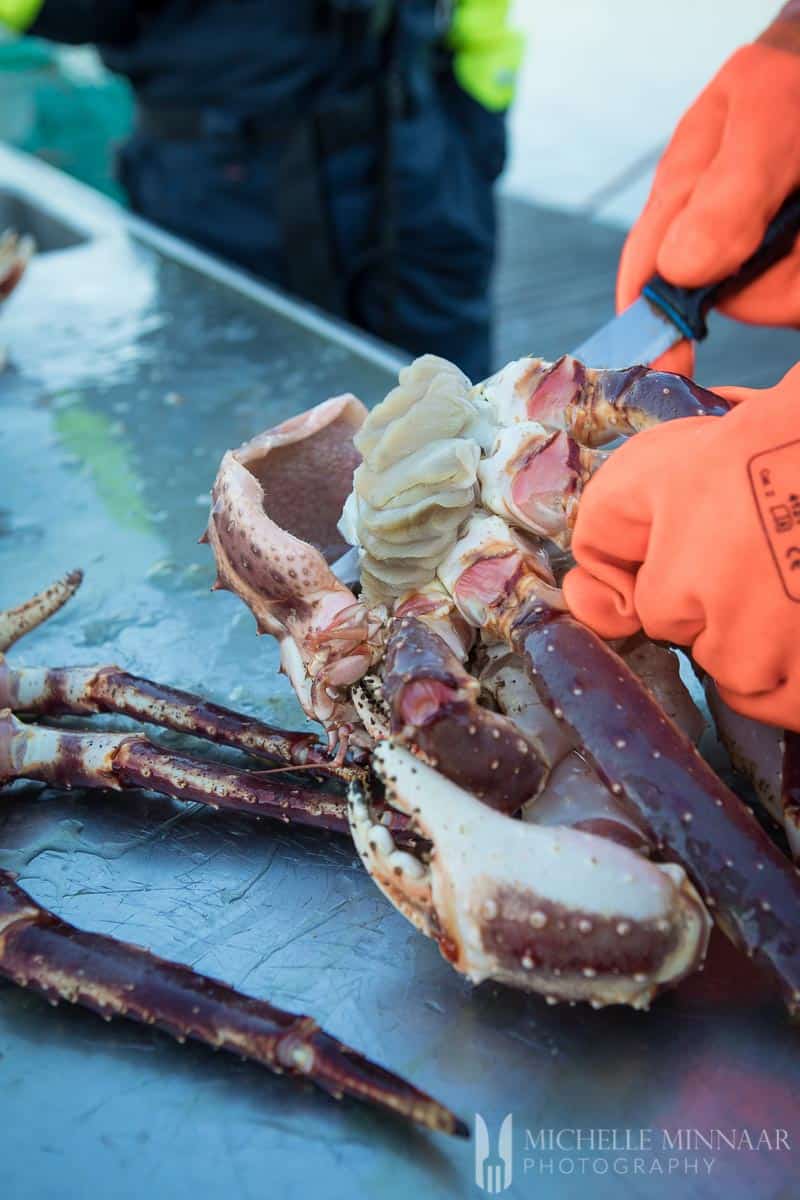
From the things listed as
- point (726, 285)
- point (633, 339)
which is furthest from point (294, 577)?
point (726, 285)

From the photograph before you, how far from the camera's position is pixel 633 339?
1963 mm

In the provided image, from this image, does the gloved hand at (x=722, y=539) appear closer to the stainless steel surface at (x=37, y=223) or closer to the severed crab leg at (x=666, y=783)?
the severed crab leg at (x=666, y=783)

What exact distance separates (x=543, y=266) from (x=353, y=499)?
4.86 meters

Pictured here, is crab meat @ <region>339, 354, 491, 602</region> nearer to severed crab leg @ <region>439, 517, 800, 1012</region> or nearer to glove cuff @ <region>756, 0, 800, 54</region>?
severed crab leg @ <region>439, 517, 800, 1012</region>

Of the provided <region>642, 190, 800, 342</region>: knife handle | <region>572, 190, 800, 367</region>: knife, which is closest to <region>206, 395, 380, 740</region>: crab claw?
<region>572, 190, 800, 367</region>: knife

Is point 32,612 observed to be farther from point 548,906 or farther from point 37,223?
point 37,223

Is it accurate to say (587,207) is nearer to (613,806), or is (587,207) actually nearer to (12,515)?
(12,515)

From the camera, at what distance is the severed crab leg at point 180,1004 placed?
1179mm

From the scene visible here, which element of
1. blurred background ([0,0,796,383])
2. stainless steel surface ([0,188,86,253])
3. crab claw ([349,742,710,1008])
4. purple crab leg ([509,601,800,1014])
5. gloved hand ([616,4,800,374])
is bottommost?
blurred background ([0,0,796,383])

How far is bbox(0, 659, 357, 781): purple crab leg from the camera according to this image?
5.39 feet

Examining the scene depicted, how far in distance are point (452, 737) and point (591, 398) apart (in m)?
0.60

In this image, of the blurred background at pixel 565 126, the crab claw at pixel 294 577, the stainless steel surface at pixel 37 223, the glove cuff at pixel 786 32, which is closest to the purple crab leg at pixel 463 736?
the crab claw at pixel 294 577

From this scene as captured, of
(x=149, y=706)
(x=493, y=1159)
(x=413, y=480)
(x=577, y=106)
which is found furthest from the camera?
(x=577, y=106)

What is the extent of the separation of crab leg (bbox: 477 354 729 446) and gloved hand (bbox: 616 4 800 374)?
42 cm
